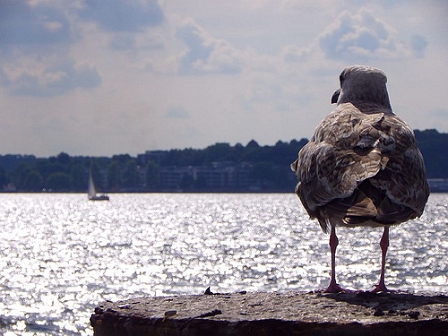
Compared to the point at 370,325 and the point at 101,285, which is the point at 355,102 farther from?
the point at 101,285

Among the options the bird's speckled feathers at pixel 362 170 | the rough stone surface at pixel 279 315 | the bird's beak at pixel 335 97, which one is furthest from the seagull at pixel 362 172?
the bird's beak at pixel 335 97

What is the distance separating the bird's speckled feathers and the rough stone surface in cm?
68

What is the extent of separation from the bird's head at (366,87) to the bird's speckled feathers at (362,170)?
384 mm

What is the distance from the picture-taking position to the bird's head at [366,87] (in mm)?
10125

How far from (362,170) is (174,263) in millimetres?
63094

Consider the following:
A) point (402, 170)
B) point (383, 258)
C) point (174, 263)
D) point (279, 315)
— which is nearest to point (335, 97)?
point (383, 258)

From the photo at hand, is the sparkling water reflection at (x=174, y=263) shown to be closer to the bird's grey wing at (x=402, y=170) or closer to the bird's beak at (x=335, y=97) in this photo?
the bird's beak at (x=335, y=97)

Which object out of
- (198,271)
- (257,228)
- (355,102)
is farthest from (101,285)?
(257,228)

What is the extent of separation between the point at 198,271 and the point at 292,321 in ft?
189

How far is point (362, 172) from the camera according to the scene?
25.5 feet

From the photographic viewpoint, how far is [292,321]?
639 cm

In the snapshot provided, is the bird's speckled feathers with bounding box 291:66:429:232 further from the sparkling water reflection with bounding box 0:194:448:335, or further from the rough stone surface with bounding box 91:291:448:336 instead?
the sparkling water reflection with bounding box 0:194:448:335

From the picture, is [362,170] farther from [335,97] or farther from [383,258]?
[335,97]

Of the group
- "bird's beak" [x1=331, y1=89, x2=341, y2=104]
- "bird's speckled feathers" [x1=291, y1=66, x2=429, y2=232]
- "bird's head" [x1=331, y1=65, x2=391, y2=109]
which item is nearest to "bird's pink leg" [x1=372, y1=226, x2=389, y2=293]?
"bird's speckled feathers" [x1=291, y1=66, x2=429, y2=232]
